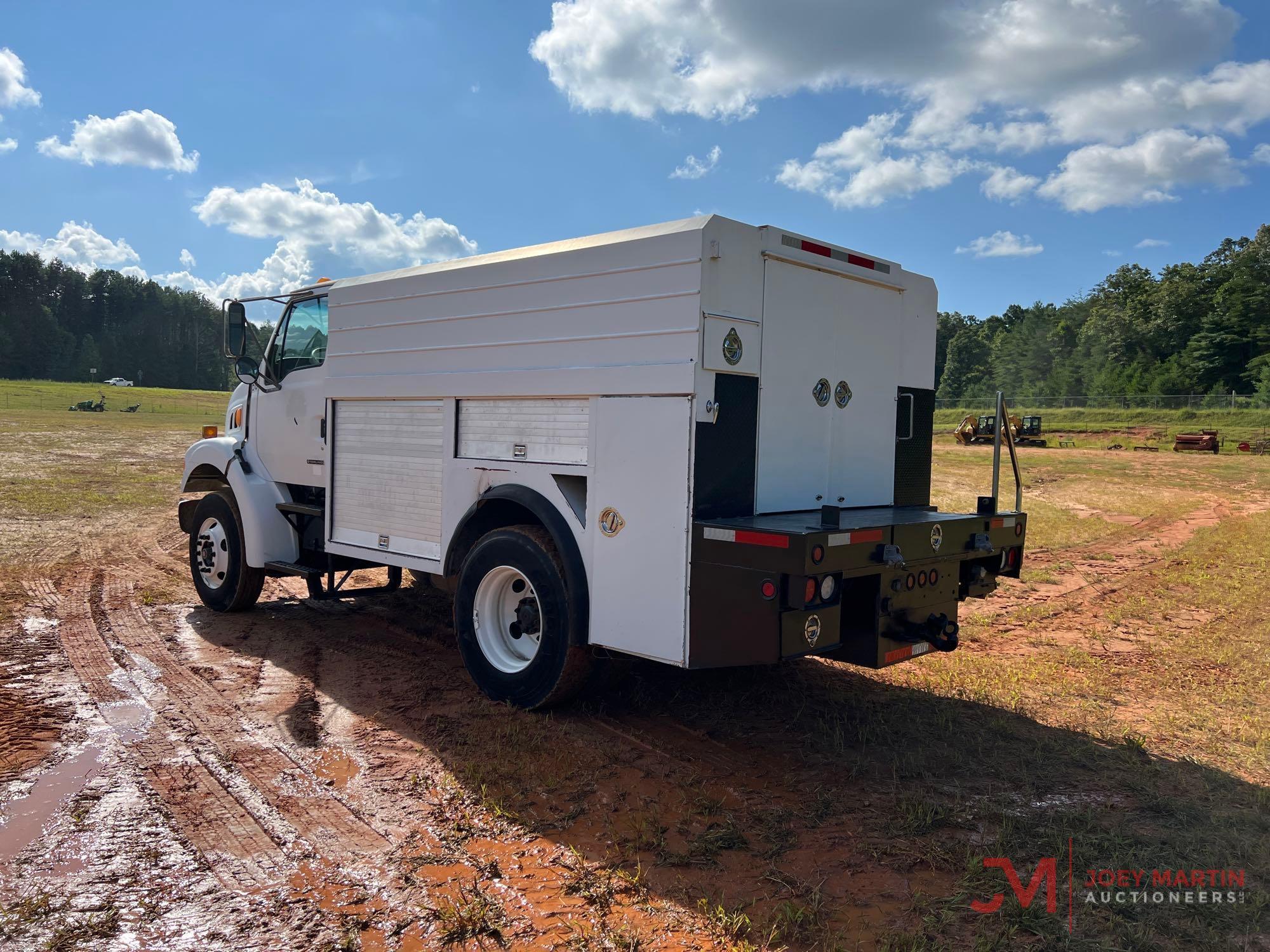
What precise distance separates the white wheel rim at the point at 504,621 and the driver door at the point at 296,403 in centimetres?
224

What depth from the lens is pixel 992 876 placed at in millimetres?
3537

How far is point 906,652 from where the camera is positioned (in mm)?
4926

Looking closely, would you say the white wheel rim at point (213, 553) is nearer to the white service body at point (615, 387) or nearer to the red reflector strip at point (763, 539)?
the white service body at point (615, 387)

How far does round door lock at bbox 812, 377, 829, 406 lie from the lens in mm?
5402

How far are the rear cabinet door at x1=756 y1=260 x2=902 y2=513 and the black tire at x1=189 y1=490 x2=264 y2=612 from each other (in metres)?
5.07

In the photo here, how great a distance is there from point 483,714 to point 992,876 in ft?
10.0

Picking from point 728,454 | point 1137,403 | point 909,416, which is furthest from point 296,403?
point 1137,403

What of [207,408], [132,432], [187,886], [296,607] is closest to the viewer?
[187,886]

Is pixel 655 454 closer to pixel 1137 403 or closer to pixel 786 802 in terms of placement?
pixel 786 802

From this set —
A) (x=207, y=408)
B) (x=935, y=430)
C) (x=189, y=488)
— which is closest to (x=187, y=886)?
(x=189, y=488)

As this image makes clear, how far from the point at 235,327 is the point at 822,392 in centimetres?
525

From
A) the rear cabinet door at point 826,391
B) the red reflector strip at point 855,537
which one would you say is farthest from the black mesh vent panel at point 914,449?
the red reflector strip at point 855,537

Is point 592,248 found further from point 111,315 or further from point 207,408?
point 111,315

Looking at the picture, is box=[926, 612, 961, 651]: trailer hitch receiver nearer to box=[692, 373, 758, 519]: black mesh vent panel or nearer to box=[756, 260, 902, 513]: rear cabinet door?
box=[756, 260, 902, 513]: rear cabinet door
